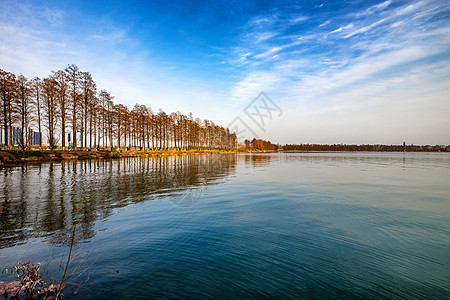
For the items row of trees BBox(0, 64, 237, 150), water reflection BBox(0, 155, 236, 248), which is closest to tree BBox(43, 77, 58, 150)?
row of trees BBox(0, 64, 237, 150)

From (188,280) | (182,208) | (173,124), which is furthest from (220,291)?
(173,124)

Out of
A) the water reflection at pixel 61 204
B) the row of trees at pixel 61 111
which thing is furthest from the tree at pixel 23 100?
the water reflection at pixel 61 204

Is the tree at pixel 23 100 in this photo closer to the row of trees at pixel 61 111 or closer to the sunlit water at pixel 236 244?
the row of trees at pixel 61 111

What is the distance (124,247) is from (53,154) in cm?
4817

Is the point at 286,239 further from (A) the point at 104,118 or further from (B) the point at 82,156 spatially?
(A) the point at 104,118

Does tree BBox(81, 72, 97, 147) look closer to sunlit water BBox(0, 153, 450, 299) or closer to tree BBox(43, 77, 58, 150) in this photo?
tree BBox(43, 77, 58, 150)

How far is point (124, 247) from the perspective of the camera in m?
7.33

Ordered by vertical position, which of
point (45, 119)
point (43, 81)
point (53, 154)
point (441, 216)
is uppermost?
point (43, 81)

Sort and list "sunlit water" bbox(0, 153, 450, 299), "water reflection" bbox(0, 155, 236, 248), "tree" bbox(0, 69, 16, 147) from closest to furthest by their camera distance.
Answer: "sunlit water" bbox(0, 153, 450, 299) < "water reflection" bbox(0, 155, 236, 248) < "tree" bbox(0, 69, 16, 147)

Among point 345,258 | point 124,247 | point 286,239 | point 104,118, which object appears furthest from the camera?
point 104,118

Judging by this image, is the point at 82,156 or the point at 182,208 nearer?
the point at 182,208

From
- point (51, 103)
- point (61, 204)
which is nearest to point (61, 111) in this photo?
point (51, 103)

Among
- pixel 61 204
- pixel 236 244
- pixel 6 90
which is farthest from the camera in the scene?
pixel 6 90

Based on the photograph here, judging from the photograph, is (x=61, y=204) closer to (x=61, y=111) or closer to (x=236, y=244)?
(x=236, y=244)
